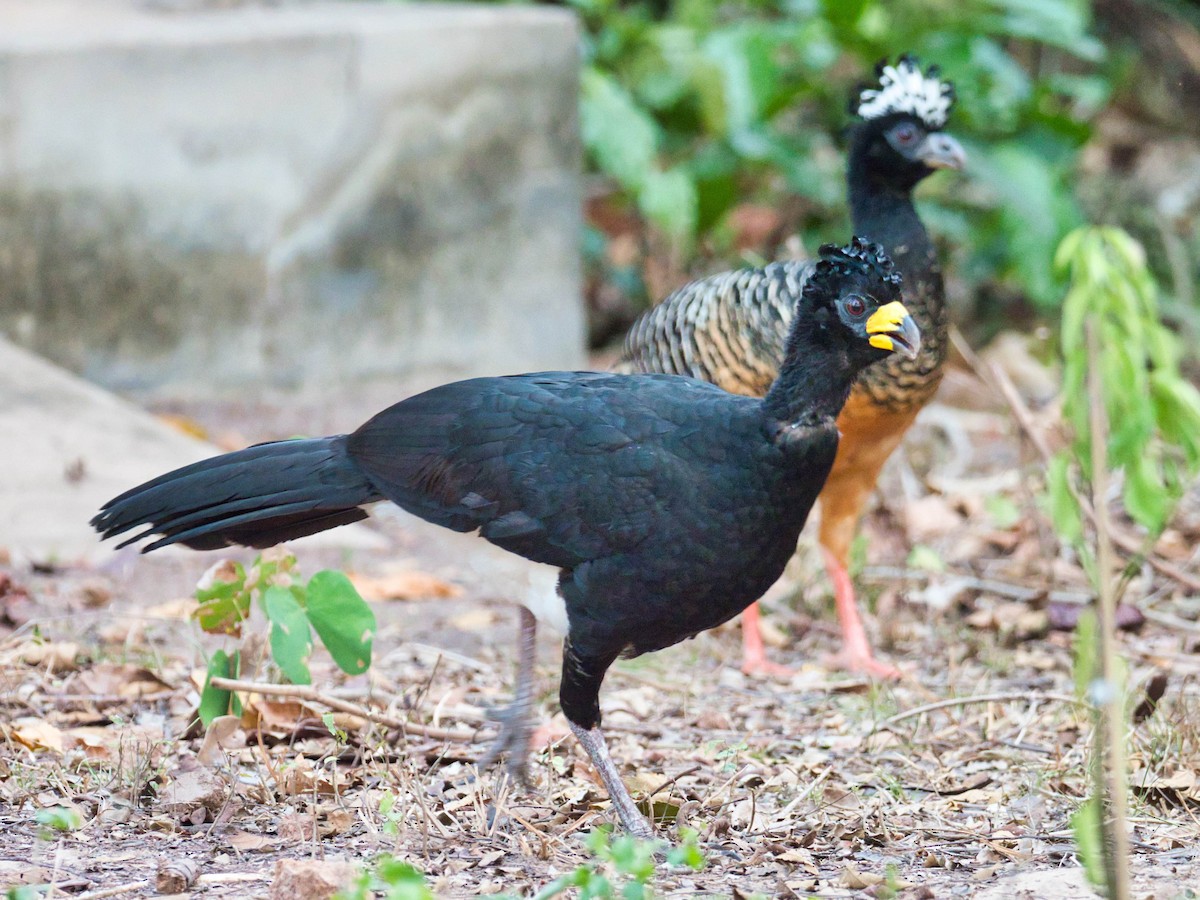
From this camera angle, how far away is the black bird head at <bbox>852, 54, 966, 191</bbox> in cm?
469

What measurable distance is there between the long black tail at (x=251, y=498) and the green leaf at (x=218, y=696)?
0.84 ft

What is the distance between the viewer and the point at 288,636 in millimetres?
3490

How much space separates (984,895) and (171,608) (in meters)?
2.81

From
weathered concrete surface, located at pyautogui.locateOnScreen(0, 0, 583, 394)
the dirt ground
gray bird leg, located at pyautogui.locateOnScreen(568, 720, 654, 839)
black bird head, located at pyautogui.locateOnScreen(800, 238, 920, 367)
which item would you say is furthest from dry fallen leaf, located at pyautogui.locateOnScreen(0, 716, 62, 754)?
weathered concrete surface, located at pyautogui.locateOnScreen(0, 0, 583, 394)

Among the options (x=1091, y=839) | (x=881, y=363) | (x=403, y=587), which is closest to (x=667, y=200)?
(x=403, y=587)

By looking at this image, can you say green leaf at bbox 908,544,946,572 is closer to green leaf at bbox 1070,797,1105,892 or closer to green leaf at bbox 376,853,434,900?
green leaf at bbox 1070,797,1105,892

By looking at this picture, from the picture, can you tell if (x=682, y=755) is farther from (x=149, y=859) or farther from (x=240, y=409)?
(x=240, y=409)

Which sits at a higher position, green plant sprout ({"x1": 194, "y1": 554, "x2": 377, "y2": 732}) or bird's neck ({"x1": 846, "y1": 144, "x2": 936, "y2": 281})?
bird's neck ({"x1": 846, "y1": 144, "x2": 936, "y2": 281})

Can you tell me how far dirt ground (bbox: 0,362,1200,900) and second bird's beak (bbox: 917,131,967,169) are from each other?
1.10 meters

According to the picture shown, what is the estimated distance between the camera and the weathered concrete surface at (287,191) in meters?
6.27

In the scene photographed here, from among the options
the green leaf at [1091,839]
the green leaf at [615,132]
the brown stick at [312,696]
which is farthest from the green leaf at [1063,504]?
the green leaf at [615,132]

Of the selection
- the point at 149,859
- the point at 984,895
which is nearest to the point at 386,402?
the point at 149,859

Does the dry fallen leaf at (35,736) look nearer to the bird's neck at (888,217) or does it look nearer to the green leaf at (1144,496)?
the bird's neck at (888,217)

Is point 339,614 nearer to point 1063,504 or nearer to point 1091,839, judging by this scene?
point 1091,839
